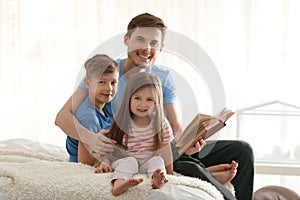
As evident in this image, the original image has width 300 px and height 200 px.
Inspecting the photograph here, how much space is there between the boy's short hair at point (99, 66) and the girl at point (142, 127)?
5.6 inches

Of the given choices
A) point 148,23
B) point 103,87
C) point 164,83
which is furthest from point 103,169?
point 148,23

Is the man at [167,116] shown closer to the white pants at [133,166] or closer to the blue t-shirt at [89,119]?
the blue t-shirt at [89,119]

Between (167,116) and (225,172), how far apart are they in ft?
0.96

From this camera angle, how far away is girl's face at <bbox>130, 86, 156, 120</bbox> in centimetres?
190

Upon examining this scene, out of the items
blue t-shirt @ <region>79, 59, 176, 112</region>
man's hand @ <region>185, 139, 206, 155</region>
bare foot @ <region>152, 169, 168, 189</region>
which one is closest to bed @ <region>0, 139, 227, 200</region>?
bare foot @ <region>152, 169, 168, 189</region>

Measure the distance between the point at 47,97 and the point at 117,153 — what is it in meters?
1.91

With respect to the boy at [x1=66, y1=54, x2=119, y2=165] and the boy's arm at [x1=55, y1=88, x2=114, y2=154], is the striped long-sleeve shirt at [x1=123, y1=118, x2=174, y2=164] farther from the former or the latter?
the boy at [x1=66, y1=54, x2=119, y2=165]

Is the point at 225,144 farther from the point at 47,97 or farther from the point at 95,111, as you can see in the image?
the point at 47,97

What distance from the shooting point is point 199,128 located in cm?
201

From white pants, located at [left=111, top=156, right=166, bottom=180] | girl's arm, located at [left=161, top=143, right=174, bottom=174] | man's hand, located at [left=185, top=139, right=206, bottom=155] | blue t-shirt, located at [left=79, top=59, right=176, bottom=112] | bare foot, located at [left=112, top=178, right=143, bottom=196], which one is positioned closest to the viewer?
bare foot, located at [left=112, top=178, right=143, bottom=196]

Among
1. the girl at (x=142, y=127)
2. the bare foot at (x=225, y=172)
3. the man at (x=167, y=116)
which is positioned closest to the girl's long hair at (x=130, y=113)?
the girl at (x=142, y=127)

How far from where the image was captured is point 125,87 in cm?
197

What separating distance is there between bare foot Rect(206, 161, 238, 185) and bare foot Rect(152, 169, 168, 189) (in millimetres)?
467

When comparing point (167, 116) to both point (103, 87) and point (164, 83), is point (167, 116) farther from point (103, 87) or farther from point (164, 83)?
point (103, 87)
